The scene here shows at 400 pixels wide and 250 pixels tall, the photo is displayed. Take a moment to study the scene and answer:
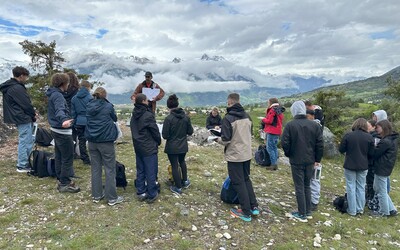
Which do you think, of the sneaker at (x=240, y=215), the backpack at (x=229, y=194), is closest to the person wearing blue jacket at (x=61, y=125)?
the backpack at (x=229, y=194)

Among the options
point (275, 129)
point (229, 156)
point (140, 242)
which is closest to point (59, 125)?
point (140, 242)

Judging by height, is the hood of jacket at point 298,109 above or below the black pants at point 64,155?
above

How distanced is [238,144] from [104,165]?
3.89 metres

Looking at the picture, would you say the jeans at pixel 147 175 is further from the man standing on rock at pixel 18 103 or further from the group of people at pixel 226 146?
the man standing on rock at pixel 18 103

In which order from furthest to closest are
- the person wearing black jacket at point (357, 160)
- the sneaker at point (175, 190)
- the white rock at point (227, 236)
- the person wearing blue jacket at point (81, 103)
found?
the person wearing blue jacket at point (81, 103) < the sneaker at point (175, 190) < the person wearing black jacket at point (357, 160) < the white rock at point (227, 236)

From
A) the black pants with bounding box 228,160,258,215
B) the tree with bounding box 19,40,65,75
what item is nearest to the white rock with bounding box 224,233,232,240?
the black pants with bounding box 228,160,258,215

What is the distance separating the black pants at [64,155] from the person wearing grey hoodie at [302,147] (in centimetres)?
638

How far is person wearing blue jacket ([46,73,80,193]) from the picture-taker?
27.8 ft

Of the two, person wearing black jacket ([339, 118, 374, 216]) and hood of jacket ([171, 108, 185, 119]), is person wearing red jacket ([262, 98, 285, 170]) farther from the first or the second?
hood of jacket ([171, 108, 185, 119])

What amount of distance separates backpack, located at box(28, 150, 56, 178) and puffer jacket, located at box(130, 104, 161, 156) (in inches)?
158

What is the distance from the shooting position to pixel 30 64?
773 inches

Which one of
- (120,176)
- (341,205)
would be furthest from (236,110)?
(341,205)

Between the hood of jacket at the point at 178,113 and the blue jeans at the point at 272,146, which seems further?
the blue jeans at the point at 272,146

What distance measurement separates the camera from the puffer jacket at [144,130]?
27.6 feet
